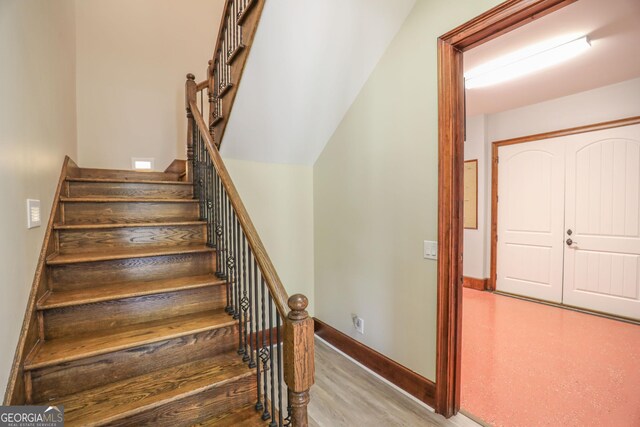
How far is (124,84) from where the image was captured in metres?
3.62

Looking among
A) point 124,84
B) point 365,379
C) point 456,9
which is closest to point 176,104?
point 124,84

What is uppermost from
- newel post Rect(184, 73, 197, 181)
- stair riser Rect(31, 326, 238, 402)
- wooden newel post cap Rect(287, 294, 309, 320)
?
newel post Rect(184, 73, 197, 181)

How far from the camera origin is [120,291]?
1.71 m

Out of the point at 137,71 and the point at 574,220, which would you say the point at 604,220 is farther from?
the point at 137,71

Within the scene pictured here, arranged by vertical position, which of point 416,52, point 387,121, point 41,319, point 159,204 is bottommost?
point 41,319

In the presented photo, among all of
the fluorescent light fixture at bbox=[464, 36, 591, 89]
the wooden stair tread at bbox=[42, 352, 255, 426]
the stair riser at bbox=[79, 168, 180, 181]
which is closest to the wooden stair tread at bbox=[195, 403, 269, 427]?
the wooden stair tread at bbox=[42, 352, 255, 426]

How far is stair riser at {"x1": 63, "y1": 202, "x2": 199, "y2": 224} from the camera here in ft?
6.88

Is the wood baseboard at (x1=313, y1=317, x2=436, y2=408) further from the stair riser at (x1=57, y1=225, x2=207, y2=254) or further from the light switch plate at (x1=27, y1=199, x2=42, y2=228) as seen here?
the light switch plate at (x1=27, y1=199, x2=42, y2=228)

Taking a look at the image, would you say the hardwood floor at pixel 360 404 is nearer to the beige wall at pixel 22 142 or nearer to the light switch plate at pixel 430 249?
the light switch plate at pixel 430 249

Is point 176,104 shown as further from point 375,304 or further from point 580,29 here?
point 580,29

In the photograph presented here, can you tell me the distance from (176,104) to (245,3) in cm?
228

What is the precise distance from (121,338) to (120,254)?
1.88ft

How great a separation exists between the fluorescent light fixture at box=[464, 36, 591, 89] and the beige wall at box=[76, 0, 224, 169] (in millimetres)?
3577

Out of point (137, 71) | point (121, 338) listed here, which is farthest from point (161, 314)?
point (137, 71)
